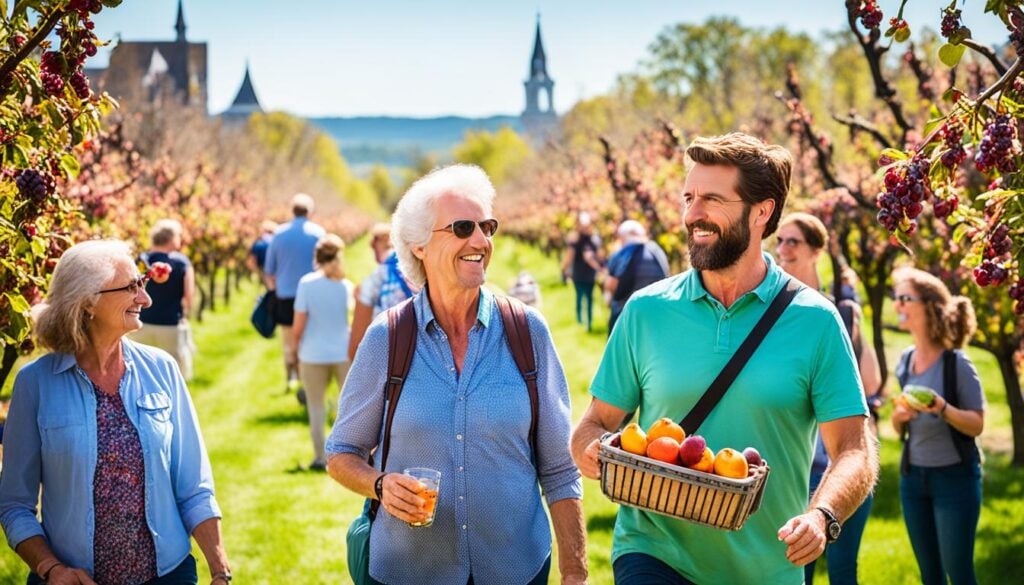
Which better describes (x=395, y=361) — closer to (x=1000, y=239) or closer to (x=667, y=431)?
(x=667, y=431)

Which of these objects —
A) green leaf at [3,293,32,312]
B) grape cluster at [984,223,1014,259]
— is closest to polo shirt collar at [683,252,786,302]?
grape cluster at [984,223,1014,259]

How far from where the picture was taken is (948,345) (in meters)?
6.14

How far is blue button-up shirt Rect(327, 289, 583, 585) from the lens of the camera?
3791 mm

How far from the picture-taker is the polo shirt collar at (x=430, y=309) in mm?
3951

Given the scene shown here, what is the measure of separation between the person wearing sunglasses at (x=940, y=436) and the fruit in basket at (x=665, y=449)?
9.72ft

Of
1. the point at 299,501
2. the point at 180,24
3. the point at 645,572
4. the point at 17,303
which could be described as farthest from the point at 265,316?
the point at 180,24

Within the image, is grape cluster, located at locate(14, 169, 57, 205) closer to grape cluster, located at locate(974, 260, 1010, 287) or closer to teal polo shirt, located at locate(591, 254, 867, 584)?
teal polo shirt, located at locate(591, 254, 867, 584)

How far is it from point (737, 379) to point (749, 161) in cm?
65

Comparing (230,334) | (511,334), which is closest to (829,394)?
(511,334)

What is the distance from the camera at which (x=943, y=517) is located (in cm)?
589

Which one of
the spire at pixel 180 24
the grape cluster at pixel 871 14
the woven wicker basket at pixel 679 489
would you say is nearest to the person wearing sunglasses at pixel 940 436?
the grape cluster at pixel 871 14

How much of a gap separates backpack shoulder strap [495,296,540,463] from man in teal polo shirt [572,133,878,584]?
0.55ft

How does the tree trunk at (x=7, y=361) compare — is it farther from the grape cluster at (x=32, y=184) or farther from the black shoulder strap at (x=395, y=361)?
the black shoulder strap at (x=395, y=361)

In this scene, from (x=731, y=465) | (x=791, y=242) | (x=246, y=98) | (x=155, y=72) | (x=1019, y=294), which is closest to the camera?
(x=731, y=465)
